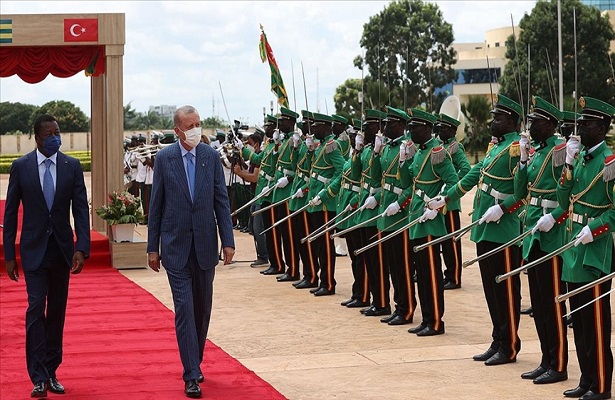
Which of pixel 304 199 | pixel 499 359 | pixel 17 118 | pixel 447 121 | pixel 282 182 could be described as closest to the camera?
pixel 499 359

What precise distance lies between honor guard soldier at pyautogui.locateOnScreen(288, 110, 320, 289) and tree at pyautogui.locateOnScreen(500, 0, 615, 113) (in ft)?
85.1

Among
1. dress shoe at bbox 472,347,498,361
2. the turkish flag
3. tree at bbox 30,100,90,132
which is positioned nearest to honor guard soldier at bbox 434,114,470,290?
dress shoe at bbox 472,347,498,361

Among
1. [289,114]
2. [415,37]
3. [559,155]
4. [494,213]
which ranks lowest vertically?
[494,213]

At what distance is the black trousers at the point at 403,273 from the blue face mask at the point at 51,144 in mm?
3308

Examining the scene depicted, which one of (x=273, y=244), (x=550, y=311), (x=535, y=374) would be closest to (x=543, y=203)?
(x=550, y=311)

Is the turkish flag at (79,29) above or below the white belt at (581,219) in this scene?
above

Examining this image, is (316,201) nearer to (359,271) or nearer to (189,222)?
(359,271)

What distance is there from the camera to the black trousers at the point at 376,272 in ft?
32.3

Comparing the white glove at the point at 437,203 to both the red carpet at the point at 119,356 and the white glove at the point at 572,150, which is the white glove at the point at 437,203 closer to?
the red carpet at the point at 119,356

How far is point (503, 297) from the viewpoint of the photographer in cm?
783

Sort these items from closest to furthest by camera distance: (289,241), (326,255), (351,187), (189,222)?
1. (189,222)
2. (351,187)
3. (326,255)
4. (289,241)

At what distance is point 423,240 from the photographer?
29.3ft

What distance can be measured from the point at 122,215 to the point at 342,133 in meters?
3.41

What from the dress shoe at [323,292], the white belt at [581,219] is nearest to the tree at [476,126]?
the dress shoe at [323,292]
